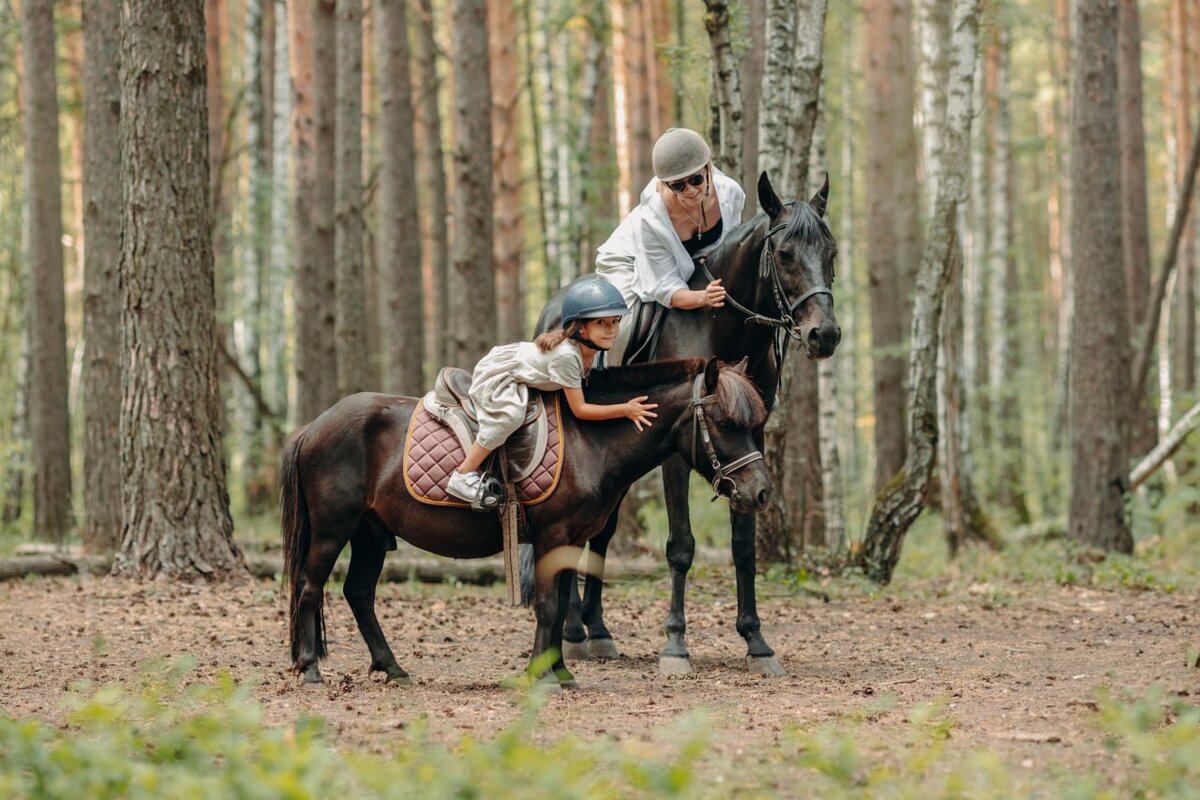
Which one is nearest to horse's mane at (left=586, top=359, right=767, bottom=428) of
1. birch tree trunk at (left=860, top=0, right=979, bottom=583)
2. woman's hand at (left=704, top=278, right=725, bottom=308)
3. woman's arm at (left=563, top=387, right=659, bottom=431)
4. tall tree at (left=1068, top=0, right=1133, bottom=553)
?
woman's arm at (left=563, top=387, right=659, bottom=431)

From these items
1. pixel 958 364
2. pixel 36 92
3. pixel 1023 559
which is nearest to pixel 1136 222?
pixel 958 364

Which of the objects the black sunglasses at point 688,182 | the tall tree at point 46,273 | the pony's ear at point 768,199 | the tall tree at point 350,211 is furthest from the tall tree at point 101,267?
the pony's ear at point 768,199

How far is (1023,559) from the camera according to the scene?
13.9m

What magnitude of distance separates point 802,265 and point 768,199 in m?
0.47

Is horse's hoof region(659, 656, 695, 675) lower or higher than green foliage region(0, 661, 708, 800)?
lower

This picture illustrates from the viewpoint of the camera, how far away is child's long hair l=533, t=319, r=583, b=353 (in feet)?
21.3

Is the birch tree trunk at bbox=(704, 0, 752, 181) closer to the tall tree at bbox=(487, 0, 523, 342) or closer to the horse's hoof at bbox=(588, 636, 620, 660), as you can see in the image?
the horse's hoof at bbox=(588, 636, 620, 660)

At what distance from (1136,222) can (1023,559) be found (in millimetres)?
7686

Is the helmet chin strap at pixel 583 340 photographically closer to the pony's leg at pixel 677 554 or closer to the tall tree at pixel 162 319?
the pony's leg at pixel 677 554

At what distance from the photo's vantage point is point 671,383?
6.72m

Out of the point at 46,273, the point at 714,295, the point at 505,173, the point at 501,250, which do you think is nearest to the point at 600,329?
the point at 714,295

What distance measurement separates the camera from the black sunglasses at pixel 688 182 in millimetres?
7582

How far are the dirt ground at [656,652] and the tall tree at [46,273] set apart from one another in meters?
4.86

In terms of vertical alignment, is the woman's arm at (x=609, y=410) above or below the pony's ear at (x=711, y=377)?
below
